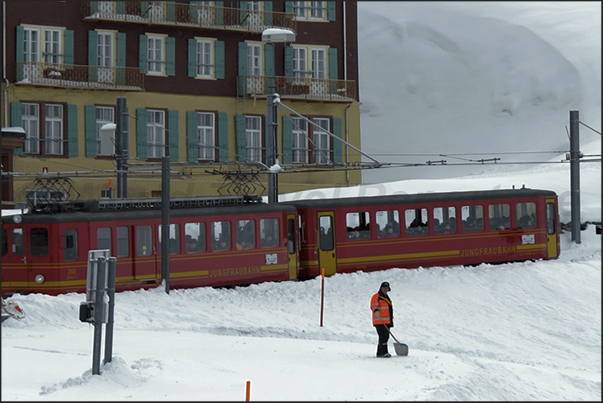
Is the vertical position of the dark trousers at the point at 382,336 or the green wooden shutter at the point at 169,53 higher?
the green wooden shutter at the point at 169,53

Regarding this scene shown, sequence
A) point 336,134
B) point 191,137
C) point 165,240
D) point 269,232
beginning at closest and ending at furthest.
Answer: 1. point 165,240
2. point 269,232
3. point 191,137
4. point 336,134

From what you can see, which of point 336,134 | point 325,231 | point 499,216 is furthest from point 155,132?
point 499,216

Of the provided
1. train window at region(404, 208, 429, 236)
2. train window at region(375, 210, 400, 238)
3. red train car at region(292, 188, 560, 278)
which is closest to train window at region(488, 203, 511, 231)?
red train car at region(292, 188, 560, 278)

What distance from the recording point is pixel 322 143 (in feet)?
150

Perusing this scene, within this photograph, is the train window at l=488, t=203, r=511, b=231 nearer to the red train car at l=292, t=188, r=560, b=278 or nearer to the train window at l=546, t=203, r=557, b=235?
the red train car at l=292, t=188, r=560, b=278

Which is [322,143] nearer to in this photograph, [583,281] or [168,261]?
[583,281]

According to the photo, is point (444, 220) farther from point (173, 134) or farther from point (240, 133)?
point (173, 134)

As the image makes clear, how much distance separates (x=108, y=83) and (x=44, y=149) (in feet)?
11.6

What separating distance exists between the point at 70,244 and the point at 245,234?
15.7ft

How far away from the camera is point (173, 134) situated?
4259 centimetres

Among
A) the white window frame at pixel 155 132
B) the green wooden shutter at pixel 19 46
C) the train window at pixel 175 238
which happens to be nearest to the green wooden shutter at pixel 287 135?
the white window frame at pixel 155 132

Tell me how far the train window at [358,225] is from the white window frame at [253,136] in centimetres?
1565

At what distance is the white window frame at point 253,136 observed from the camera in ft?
145

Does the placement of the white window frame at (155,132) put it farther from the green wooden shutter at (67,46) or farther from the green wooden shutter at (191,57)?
the green wooden shutter at (67,46)
